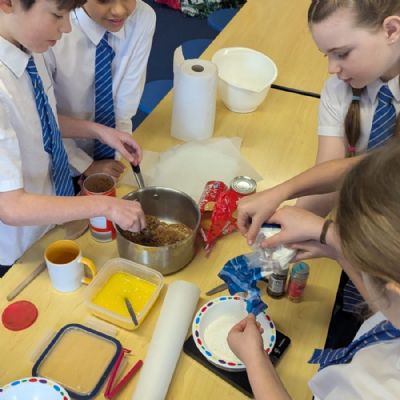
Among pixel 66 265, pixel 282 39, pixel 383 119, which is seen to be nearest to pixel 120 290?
pixel 66 265

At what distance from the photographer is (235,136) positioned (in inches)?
65.6

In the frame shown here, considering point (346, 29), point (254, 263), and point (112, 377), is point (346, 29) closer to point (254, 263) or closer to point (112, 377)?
point (254, 263)

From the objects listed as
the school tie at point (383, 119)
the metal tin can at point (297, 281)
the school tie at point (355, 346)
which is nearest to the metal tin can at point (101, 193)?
the metal tin can at point (297, 281)

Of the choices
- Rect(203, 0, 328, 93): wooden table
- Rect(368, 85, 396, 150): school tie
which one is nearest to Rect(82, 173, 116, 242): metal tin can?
Rect(368, 85, 396, 150): school tie

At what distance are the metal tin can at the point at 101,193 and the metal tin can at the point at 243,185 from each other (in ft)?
1.06

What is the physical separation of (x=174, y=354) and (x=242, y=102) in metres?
0.98

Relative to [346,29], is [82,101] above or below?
below

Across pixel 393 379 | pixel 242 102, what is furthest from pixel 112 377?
pixel 242 102

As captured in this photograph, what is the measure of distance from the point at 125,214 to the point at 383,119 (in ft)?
2.37

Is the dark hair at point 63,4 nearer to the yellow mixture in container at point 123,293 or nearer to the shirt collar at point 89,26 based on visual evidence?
the shirt collar at point 89,26

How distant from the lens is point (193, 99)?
157 centimetres

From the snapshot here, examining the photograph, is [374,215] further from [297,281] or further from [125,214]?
[125,214]

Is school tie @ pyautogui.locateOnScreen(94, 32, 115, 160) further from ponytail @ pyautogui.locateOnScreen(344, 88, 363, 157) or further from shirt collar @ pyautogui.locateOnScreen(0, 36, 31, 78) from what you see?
ponytail @ pyautogui.locateOnScreen(344, 88, 363, 157)

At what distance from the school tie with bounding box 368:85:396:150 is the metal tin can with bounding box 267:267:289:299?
1.58 ft
